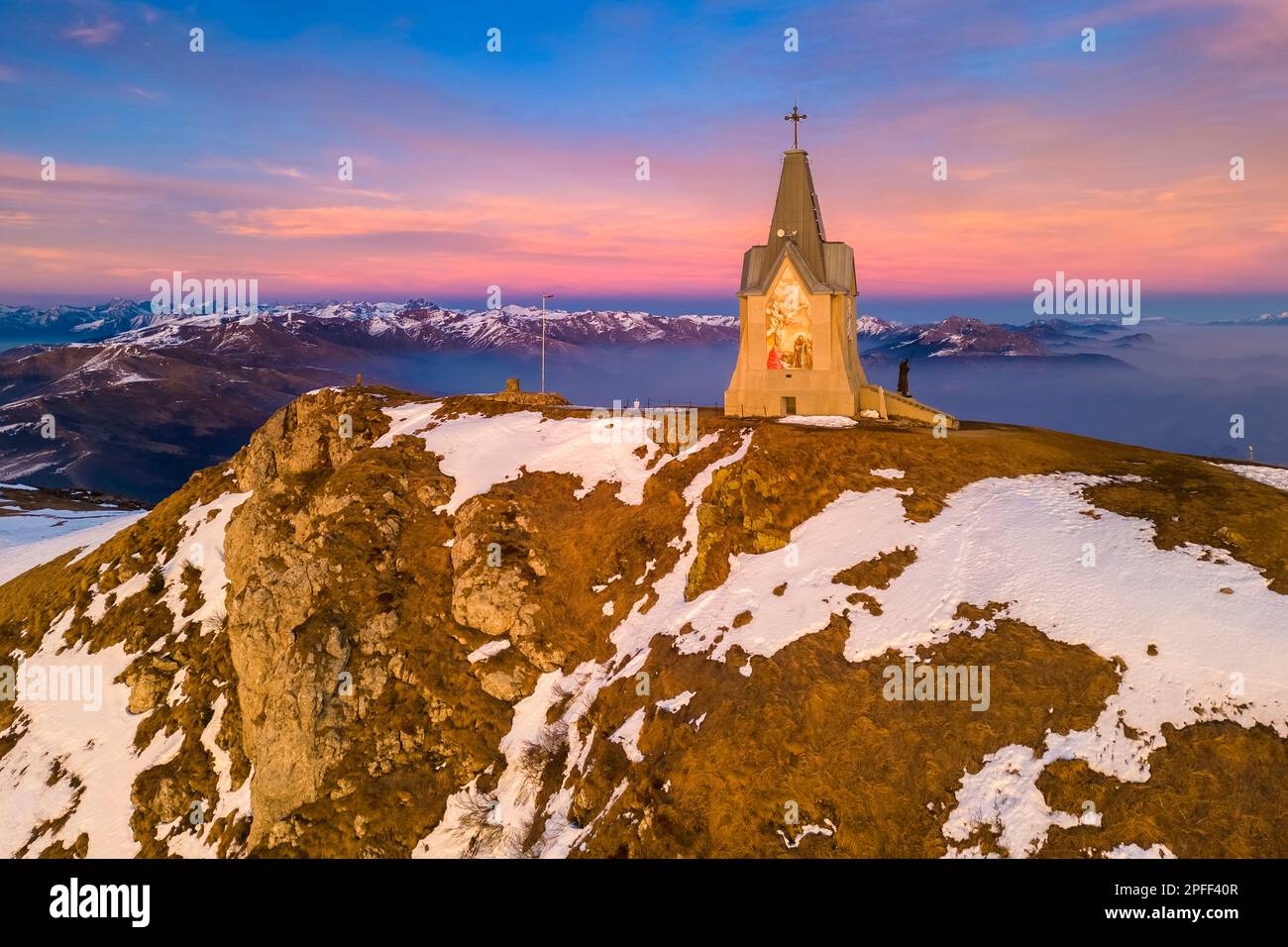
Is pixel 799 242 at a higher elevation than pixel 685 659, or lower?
higher

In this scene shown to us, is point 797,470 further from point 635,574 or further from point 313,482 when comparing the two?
point 313,482

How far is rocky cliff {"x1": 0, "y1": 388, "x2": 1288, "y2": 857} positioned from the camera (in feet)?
62.3

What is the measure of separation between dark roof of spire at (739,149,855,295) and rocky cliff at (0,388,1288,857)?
34.6 ft

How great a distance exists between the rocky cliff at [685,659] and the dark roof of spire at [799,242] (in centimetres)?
1055

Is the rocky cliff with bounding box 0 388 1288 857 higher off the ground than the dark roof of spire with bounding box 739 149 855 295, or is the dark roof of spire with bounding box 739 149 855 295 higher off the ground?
the dark roof of spire with bounding box 739 149 855 295

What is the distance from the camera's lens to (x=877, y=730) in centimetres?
2078

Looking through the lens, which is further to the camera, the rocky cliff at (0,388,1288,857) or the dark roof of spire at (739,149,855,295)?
the dark roof of spire at (739,149,855,295)

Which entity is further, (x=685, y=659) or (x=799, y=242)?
(x=799, y=242)

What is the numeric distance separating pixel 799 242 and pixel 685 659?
1130 inches

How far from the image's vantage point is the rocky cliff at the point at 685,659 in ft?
62.3

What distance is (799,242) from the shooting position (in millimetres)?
42906

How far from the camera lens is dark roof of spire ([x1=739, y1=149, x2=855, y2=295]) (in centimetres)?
4250

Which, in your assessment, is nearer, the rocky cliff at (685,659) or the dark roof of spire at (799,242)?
the rocky cliff at (685,659)
